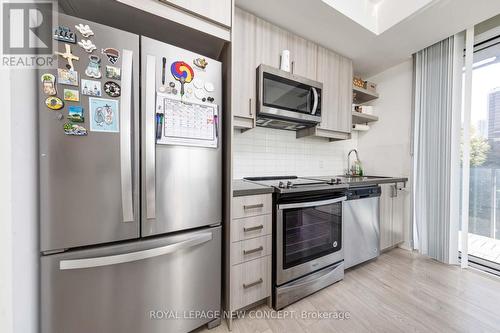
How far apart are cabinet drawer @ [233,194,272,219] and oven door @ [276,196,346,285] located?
0.09 metres

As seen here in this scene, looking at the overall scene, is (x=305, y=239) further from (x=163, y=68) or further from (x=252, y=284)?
(x=163, y=68)

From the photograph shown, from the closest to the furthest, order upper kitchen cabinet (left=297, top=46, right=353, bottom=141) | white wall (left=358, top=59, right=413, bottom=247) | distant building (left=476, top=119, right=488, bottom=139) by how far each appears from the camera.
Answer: distant building (left=476, top=119, right=488, bottom=139)
upper kitchen cabinet (left=297, top=46, right=353, bottom=141)
white wall (left=358, top=59, right=413, bottom=247)

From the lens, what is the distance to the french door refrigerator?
32.2 inches

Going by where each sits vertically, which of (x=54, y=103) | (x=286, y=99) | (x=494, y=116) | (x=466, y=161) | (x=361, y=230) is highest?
(x=286, y=99)

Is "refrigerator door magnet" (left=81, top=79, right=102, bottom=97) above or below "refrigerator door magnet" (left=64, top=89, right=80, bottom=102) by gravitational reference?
above

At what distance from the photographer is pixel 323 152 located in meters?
2.57

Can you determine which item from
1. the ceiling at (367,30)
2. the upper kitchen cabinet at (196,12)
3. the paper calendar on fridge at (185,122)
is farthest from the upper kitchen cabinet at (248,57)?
the paper calendar on fridge at (185,122)

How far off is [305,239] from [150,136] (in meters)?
1.34

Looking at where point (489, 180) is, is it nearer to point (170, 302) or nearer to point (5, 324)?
point (170, 302)

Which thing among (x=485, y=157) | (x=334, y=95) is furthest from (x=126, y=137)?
(x=485, y=157)

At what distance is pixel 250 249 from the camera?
1.31 metres

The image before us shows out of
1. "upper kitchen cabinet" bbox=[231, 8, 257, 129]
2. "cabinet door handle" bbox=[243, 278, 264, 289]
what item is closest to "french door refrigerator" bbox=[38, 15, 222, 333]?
"cabinet door handle" bbox=[243, 278, 264, 289]

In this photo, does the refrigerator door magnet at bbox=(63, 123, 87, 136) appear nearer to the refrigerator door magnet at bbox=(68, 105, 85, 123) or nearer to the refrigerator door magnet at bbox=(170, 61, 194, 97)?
the refrigerator door magnet at bbox=(68, 105, 85, 123)

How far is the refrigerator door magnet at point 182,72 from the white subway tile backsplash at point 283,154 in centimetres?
91
